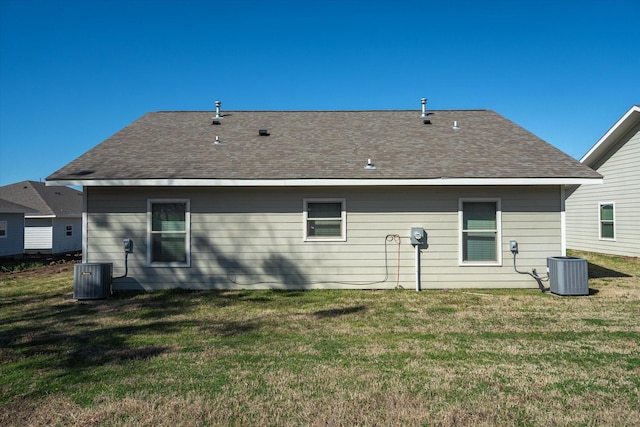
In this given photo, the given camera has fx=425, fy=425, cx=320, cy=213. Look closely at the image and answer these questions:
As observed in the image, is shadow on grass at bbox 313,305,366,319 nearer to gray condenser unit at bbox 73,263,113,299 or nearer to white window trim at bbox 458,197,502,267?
white window trim at bbox 458,197,502,267

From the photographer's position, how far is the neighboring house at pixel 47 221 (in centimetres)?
2448

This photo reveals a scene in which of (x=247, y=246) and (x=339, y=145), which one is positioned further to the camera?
(x=339, y=145)

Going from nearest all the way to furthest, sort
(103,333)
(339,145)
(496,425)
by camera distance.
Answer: (496,425) < (103,333) < (339,145)

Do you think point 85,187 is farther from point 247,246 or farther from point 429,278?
point 429,278

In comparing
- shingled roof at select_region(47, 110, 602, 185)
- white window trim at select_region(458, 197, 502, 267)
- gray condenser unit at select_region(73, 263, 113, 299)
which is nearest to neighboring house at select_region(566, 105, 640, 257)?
shingled roof at select_region(47, 110, 602, 185)

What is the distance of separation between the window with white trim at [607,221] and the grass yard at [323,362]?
9716 millimetres

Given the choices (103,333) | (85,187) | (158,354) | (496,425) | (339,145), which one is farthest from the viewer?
(339,145)

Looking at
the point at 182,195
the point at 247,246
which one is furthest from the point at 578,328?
the point at 182,195

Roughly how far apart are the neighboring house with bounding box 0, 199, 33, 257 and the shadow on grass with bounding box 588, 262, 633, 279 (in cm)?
2464

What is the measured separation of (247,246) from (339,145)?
3.56 metres

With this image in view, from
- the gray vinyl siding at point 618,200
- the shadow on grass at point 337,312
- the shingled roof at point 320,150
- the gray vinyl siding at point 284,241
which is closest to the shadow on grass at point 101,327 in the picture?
the gray vinyl siding at point 284,241

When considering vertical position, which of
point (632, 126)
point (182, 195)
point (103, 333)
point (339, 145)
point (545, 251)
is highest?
point (632, 126)

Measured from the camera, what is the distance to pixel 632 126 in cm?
1505

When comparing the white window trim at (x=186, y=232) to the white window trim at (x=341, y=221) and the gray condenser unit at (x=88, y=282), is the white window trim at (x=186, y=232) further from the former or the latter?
the white window trim at (x=341, y=221)
